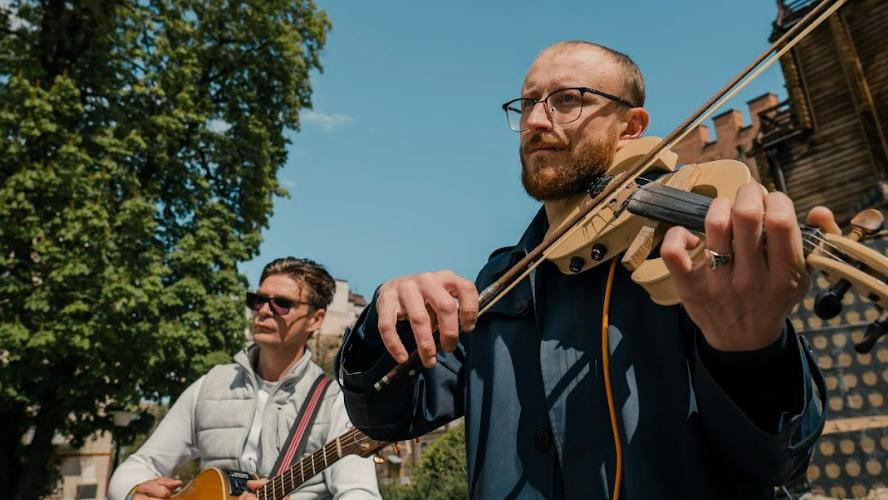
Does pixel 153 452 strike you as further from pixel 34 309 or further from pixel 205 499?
pixel 34 309

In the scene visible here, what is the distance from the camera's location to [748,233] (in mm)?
1023

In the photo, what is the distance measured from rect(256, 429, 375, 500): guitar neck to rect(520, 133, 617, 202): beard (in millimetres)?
1761

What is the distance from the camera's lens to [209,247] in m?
13.6

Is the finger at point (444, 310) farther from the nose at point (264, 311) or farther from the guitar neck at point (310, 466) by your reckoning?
the nose at point (264, 311)

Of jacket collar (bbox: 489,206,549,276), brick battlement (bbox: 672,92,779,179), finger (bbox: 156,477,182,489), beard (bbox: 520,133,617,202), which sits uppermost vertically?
brick battlement (bbox: 672,92,779,179)

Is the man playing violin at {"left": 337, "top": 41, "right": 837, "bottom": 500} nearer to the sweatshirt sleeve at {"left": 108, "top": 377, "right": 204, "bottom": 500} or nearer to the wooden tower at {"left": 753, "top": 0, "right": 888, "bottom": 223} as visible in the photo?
the sweatshirt sleeve at {"left": 108, "top": 377, "right": 204, "bottom": 500}

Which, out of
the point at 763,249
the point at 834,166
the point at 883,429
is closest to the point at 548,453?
the point at 763,249

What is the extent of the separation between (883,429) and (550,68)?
722 centimetres

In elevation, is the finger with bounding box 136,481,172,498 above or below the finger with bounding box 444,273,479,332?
below

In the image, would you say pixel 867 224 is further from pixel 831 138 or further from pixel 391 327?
pixel 831 138

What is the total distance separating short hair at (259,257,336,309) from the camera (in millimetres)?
4789

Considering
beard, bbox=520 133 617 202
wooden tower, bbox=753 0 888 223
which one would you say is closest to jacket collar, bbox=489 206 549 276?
beard, bbox=520 133 617 202

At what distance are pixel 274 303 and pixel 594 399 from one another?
346 centimetres

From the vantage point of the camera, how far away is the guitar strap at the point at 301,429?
12.5 feet
